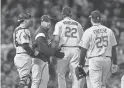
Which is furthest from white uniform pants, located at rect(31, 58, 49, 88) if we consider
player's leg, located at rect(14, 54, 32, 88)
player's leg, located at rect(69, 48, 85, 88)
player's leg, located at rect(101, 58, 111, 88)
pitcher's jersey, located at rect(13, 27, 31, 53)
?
player's leg, located at rect(101, 58, 111, 88)

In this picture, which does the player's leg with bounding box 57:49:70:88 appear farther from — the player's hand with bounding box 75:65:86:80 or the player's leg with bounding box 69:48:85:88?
the player's hand with bounding box 75:65:86:80

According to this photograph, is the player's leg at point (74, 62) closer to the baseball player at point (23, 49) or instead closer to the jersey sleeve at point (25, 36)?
the baseball player at point (23, 49)

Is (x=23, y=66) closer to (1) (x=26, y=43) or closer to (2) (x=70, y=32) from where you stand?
(1) (x=26, y=43)

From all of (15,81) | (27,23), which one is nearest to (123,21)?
(15,81)

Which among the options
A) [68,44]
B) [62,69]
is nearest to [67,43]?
[68,44]

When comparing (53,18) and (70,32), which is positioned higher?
(53,18)

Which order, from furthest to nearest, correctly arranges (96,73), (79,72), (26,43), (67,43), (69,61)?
(69,61) → (67,43) → (26,43) → (79,72) → (96,73)

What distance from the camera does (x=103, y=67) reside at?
11.1 metres

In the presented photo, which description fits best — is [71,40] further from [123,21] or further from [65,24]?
[123,21]

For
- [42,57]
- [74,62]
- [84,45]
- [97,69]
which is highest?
[84,45]

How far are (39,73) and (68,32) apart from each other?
1331 mm

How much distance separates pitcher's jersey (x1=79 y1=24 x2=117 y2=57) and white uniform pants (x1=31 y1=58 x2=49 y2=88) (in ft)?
4.29

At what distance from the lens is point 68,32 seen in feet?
40.4

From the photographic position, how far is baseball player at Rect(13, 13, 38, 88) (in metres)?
11.7
